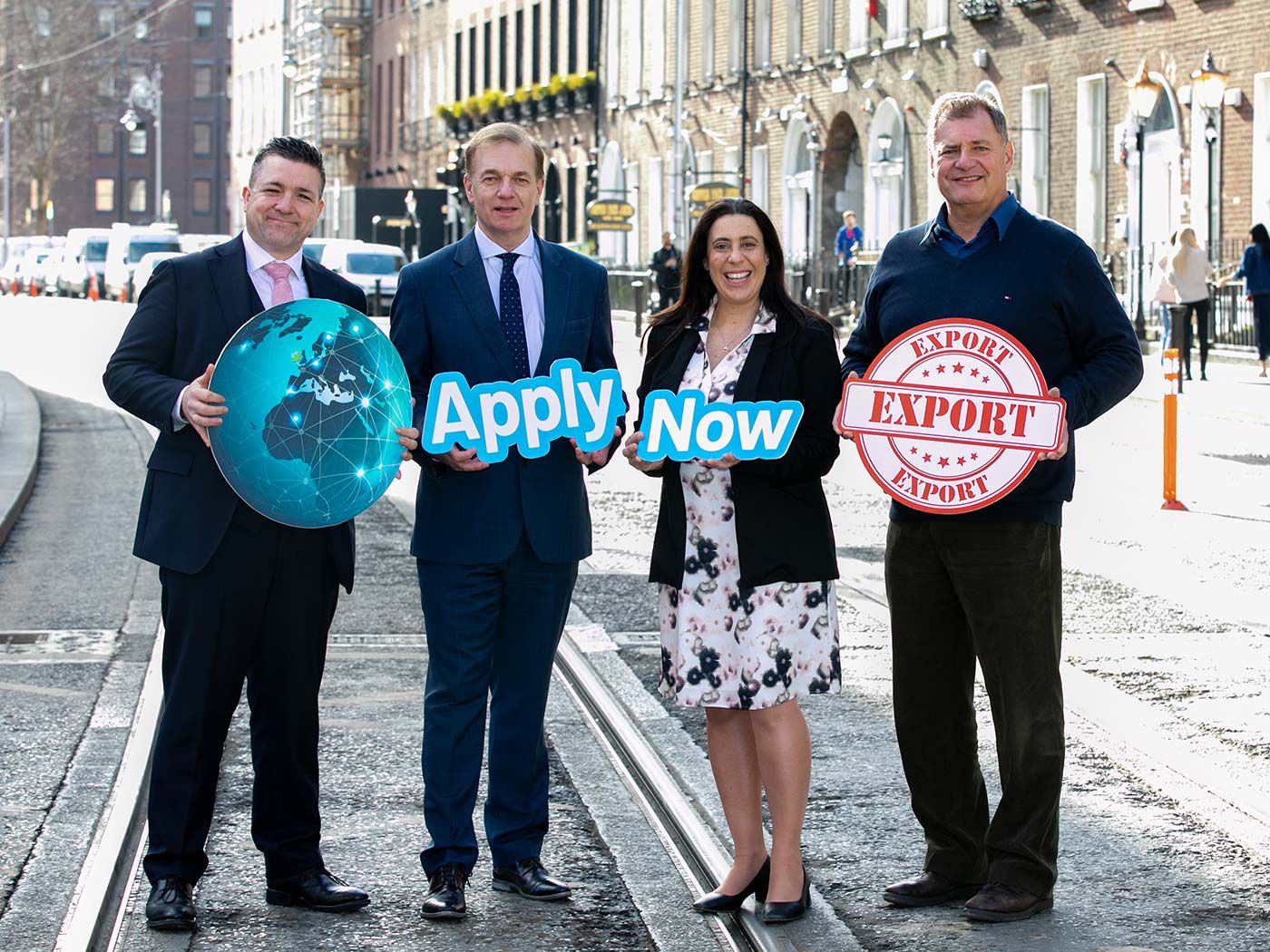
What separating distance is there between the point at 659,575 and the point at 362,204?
195 feet

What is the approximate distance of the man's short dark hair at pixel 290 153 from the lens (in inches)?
205

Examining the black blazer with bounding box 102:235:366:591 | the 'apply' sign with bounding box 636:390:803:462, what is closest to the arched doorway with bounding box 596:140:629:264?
the black blazer with bounding box 102:235:366:591

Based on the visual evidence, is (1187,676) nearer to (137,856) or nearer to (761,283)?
(761,283)

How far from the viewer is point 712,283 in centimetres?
545

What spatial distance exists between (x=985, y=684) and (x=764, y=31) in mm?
39666

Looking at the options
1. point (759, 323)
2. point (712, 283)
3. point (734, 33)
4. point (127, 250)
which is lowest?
point (759, 323)

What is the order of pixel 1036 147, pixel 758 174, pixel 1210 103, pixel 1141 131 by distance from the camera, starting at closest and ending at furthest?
pixel 1210 103
pixel 1141 131
pixel 1036 147
pixel 758 174

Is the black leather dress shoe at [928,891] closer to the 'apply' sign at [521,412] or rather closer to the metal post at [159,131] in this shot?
the 'apply' sign at [521,412]

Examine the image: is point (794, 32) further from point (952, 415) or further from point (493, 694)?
point (493, 694)

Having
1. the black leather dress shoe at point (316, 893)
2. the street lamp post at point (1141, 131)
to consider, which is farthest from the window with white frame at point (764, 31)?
the black leather dress shoe at point (316, 893)

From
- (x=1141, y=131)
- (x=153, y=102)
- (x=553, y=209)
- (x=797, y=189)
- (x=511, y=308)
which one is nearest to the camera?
(x=511, y=308)

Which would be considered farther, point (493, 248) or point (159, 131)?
point (159, 131)

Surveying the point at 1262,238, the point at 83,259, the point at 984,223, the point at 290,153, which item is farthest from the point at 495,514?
the point at 83,259

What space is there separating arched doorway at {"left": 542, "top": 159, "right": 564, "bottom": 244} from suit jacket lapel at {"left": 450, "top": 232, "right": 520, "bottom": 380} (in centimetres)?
5136
